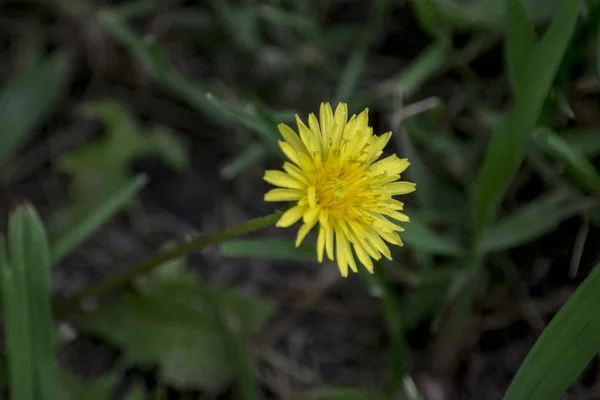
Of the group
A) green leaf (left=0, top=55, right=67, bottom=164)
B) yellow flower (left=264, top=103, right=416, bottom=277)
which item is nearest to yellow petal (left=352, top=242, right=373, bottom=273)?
yellow flower (left=264, top=103, right=416, bottom=277)

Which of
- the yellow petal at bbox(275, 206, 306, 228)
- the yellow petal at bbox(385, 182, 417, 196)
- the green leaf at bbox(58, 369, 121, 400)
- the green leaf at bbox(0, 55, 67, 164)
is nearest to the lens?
the yellow petal at bbox(275, 206, 306, 228)

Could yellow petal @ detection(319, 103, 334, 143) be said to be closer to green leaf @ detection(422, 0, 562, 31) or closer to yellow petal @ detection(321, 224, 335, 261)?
yellow petal @ detection(321, 224, 335, 261)

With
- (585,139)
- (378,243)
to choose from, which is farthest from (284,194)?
(585,139)

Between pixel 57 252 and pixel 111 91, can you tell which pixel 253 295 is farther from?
pixel 111 91

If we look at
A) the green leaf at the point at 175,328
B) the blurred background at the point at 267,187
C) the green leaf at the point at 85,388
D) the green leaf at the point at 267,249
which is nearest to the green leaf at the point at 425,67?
the blurred background at the point at 267,187

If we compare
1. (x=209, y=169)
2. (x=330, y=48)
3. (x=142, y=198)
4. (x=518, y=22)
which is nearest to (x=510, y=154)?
(x=518, y=22)

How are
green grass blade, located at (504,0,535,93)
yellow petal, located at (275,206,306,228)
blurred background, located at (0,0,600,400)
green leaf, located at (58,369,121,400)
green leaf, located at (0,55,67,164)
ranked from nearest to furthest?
1. yellow petal, located at (275,206,306,228)
2. green grass blade, located at (504,0,535,93)
3. green leaf, located at (58,369,121,400)
4. blurred background, located at (0,0,600,400)
5. green leaf, located at (0,55,67,164)

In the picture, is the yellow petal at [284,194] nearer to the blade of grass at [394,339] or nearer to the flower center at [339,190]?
the flower center at [339,190]

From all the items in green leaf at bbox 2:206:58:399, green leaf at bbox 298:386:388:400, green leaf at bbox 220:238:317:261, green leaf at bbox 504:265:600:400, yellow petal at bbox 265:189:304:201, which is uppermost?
green leaf at bbox 2:206:58:399
